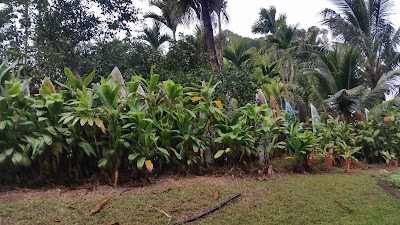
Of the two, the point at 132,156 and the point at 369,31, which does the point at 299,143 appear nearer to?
the point at 132,156

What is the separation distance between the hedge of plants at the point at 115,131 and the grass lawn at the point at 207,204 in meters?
0.27

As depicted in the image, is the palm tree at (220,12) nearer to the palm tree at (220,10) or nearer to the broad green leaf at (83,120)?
the palm tree at (220,10)

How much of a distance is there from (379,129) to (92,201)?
6393 mm

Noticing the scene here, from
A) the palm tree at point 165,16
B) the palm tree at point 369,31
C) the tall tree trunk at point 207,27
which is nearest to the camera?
the tall tree trunk at point 207,27

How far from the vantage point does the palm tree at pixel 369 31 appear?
1310cm

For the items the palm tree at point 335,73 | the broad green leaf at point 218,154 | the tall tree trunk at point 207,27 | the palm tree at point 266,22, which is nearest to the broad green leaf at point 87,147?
the broad green leaf at point 218,154

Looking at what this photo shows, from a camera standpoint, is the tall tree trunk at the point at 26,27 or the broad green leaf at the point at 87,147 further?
the tall tree trunk at the point at 26,27

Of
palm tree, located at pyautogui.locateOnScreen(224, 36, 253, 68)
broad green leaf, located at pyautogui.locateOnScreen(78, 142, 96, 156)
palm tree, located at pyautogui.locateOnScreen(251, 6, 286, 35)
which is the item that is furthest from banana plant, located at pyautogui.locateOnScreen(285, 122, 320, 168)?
palm tree, located at pyautogui.locateOnScreen(251, 6, 286, 35)

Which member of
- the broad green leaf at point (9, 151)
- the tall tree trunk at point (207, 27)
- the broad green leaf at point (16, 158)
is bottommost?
the broad green leaf at point (16, 158)

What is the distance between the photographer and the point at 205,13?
390 inches

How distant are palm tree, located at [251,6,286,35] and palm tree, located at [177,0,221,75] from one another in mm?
11866

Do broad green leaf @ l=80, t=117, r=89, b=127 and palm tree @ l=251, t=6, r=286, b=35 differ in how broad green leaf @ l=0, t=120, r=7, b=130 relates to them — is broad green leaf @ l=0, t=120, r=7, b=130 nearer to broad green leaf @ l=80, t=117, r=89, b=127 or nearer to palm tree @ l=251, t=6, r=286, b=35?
broad green leaf @ l=80, t=117, r=89, b=127

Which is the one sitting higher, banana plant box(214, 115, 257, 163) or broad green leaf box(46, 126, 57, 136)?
broad green leaf box(46, 126, 57, 136)

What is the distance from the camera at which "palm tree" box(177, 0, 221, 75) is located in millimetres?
9562
